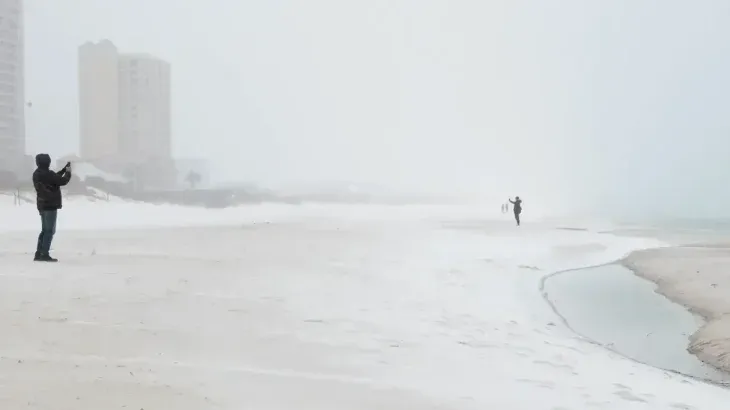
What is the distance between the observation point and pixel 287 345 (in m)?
6.31

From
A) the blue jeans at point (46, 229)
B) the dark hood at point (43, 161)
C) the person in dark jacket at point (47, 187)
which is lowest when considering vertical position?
the blue jeans at point (46, 229)

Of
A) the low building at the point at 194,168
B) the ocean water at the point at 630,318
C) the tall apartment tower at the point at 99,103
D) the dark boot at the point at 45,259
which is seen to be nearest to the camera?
the ocean water at the point at 630,318

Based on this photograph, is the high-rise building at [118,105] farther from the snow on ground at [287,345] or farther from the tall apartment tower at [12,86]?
the snow on ground at [287,345]

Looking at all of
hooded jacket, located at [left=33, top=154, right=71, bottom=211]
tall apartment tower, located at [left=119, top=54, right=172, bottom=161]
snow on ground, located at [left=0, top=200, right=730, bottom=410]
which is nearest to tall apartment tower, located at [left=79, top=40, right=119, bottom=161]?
tall apartment tower, located at [left=119, top=54, right=172, bottom=161]

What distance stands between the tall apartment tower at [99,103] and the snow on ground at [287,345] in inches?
3545

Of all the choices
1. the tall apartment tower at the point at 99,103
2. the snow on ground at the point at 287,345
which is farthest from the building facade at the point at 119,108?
the snow on ground at the point at 287,345

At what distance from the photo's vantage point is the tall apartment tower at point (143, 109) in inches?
3752

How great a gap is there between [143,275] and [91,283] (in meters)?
1.36

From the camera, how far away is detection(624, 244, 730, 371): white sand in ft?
29.5

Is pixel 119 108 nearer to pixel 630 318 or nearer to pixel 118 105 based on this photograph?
pixel 118 105

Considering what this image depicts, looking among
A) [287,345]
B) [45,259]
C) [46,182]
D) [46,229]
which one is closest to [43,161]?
[46,182]

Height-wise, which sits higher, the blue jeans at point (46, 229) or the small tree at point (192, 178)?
the small tree at point (192, 178)

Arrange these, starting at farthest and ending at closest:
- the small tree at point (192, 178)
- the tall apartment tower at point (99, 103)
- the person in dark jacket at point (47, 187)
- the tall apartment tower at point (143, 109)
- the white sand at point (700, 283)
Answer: the tall apartment tower at point (143, 109), the tall apartment tower at point (99, 103), the small tree at point (192, 178), the person in dark jacket at point (47, 187), the white sand at point (700, 283)

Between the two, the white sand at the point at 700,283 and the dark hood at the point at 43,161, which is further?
the dark hood at the point at 43,161
